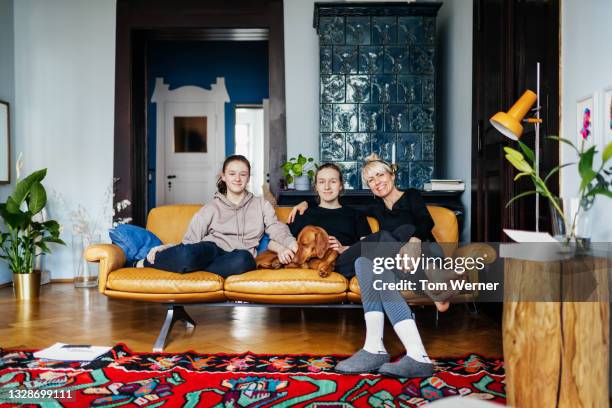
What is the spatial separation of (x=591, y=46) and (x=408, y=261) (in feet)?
4.03

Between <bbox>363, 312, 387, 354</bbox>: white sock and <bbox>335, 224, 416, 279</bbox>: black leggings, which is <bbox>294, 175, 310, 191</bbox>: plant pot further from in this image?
<bbox>363, 312, 387, 354</bbox>: white sock

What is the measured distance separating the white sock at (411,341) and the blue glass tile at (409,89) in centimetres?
253

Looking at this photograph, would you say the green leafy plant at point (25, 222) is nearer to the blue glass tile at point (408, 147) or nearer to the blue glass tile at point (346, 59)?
the blue glass tile at point (346, 59)

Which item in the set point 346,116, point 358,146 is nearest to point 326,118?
point 346,116

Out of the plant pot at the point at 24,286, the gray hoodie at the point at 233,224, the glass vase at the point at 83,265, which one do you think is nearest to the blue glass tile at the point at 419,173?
the gray hoodie at the point at 233,224

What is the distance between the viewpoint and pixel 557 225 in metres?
1.92

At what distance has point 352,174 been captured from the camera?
15.2 feet

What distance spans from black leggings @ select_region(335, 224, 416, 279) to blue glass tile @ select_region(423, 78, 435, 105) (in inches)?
77.2

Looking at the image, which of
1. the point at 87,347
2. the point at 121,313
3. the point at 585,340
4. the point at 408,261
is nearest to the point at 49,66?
the point at 121,313

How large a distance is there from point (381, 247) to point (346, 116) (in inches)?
82.1

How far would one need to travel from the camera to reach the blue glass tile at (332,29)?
4582mm

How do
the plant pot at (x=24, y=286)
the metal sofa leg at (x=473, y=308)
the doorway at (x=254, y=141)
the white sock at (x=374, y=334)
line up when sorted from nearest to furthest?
1. the white sock at (x=374, y=334)
2. the metal sofa leg at (x=473, y=308)
3. the plant pot at (x=24, y=286)
4. the doorway at (x=254, y=141)

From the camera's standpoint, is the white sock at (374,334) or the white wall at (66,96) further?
the white wall at (66,96)

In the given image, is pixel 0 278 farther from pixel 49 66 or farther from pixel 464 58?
pixel 464 58
